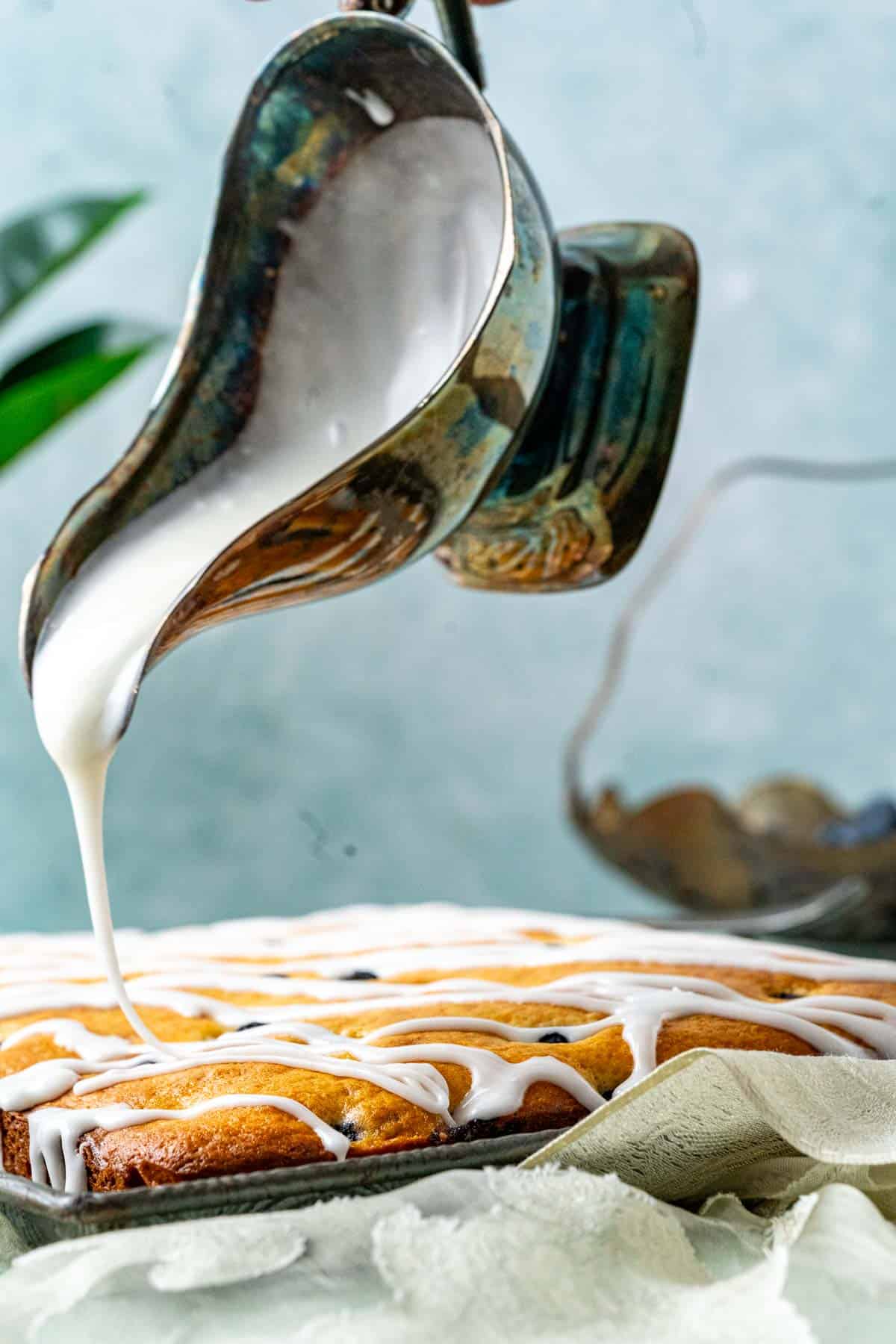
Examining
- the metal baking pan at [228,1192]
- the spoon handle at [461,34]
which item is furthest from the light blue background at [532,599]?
the metal baking pan at [228,1192]

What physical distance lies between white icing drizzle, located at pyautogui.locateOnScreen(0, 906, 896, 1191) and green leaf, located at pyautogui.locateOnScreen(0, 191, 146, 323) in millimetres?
836

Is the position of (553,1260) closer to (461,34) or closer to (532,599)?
(461,34)

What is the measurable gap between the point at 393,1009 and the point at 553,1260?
0.21m

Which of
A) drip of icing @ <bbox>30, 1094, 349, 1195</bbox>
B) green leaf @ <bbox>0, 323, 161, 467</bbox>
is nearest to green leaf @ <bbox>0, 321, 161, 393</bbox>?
green leaf @ <bbox>0, 323, 161, 467</bbox>

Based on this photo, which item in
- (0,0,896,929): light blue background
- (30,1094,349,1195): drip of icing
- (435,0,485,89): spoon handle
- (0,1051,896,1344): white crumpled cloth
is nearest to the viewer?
(0,1051,896,1344): white crumpled cloth

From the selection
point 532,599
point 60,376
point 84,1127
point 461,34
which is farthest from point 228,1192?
point 532,599

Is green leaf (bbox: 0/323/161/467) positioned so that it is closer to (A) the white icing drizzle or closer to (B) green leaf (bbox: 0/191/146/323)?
(B) green leaf (bbox: 0/191/146/323)

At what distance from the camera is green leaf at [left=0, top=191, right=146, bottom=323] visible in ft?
4.81

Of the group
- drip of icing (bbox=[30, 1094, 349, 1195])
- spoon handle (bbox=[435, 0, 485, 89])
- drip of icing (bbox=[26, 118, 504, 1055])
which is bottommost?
drip of icing (bbox=[30, 1094, 349, 1195])

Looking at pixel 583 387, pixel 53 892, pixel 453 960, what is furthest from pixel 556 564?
pixel 53 892

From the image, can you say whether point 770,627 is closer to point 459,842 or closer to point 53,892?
point 459,842

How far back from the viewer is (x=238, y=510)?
0.61 meters

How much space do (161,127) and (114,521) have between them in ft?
6.29

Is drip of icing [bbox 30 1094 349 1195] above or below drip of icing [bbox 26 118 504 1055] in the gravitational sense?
below
